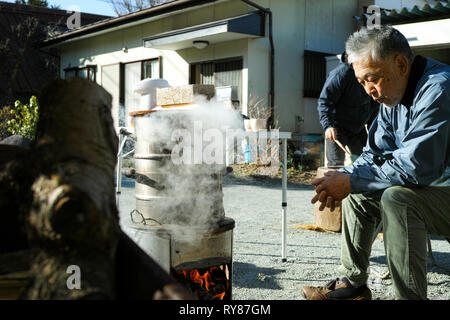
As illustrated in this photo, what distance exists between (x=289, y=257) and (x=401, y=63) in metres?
2.09

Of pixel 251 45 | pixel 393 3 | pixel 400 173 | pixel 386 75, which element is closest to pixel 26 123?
pixel 251 45

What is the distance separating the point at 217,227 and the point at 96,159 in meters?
1.23

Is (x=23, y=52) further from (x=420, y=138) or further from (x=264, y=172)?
(x=420, y=138)

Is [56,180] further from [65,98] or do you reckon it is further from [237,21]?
[237,21]

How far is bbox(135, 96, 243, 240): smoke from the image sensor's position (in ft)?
7.46

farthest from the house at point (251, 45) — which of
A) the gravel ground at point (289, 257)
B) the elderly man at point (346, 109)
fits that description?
the elderly man at point (346, 109)

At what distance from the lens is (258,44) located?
34.4ft

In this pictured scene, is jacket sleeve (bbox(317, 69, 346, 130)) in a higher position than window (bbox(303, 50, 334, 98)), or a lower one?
lower

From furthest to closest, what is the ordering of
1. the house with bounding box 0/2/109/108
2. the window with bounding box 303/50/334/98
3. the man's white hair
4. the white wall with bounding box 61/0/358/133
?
the house with bounding box 0/2/109/108
the window with bounding box 303/50/334/98
the white wall with bounding box 61/0/358/133
the man's white hair

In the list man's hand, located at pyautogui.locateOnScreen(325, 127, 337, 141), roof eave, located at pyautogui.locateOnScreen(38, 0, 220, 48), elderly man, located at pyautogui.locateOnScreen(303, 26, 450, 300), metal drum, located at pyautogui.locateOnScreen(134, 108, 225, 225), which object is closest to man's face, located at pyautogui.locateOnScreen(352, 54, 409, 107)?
elderly man, located at pyautogui.locateOnScreen(303, 26, 450, 300)

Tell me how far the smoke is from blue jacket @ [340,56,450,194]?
76 cm

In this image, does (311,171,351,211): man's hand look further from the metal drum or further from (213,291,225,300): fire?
(213,291,225,300): fire
